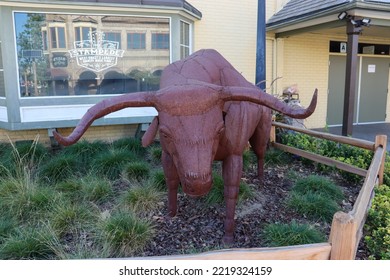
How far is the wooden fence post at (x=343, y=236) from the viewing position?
5.36 feet

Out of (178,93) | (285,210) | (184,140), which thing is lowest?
(285,210)

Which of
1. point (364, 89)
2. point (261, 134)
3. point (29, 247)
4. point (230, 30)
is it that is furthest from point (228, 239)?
point (364, 89)

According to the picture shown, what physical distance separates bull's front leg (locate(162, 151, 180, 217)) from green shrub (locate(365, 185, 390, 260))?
192cm

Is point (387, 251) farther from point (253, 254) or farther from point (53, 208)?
point (53, 208)

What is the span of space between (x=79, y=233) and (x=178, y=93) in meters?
2.01

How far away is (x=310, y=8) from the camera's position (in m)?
7.53

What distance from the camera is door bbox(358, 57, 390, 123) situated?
10.7 metres

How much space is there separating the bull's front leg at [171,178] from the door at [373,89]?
9.20m

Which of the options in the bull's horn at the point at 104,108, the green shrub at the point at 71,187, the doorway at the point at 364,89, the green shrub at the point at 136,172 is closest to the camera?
the bull's horn at the point at 104,108

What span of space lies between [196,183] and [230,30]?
7.11m

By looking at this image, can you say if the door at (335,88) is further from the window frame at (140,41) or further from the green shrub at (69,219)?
the green shrub at (69,219)

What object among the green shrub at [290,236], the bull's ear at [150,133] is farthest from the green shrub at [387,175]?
the bull's ear at [150,133]
